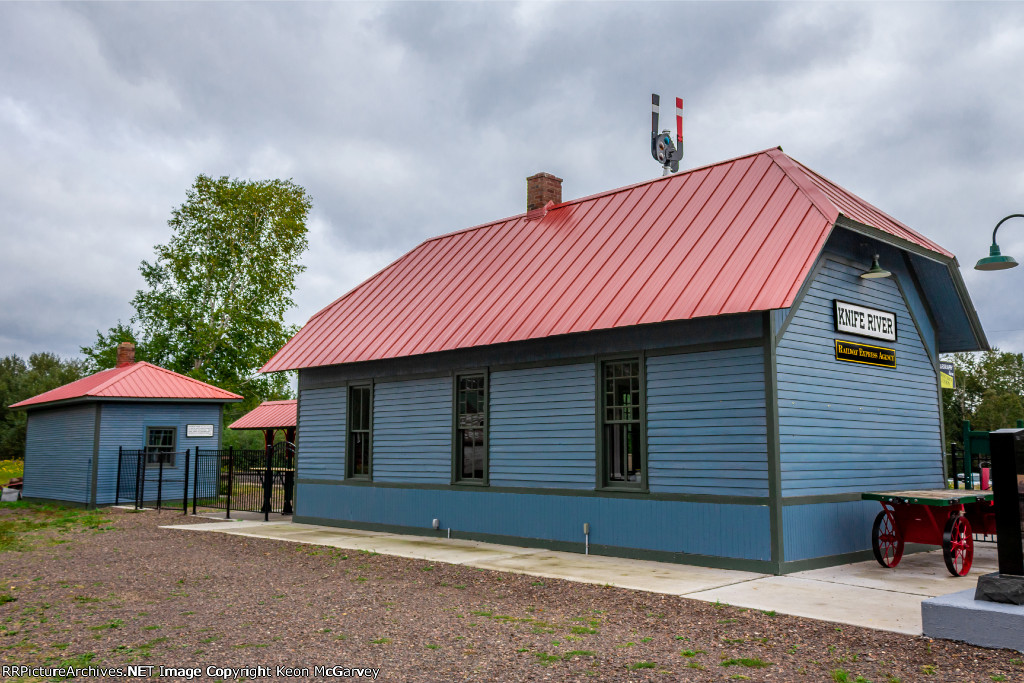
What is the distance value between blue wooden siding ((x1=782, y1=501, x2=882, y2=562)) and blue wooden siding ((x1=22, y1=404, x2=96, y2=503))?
20.5 meters

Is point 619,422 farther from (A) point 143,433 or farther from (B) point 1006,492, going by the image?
(A) point 143,433

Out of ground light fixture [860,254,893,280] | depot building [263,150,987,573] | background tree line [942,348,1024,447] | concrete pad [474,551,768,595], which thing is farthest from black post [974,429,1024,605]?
background tree line [942,348,1024,447]

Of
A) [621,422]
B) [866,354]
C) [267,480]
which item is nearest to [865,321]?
[866,354]

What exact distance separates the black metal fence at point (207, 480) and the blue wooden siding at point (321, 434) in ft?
5.70

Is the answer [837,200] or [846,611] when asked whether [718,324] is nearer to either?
[837,200]

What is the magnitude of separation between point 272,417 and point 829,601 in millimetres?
19910

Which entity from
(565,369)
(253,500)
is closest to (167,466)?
(253,500)

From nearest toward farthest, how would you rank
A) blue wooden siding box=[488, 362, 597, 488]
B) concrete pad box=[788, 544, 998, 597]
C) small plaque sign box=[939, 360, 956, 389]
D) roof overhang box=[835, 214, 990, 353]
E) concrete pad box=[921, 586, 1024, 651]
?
concrete pad box=[921, 586, 1024, 651], concrete pad box=[788, 544, 998, 597], roof overhang box=[835, 214, 990, 353], blue wooden siding box=[488, 362, 597, 488], small plaque sign box=[939, 360, 956, 389]

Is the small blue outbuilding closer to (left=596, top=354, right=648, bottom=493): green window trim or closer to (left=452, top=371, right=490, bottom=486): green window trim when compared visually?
(left=452, top=371, right=490, bottom=486): green window trim

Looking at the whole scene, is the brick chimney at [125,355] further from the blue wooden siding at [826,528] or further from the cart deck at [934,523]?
the cart deck at [934,523]

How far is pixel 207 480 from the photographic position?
25547 mm

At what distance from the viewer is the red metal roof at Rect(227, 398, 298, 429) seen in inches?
950

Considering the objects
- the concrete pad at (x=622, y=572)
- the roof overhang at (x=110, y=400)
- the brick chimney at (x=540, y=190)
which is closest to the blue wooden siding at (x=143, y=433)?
the roof overhang at (x=110, y=400)

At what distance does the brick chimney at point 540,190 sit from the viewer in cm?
1802
